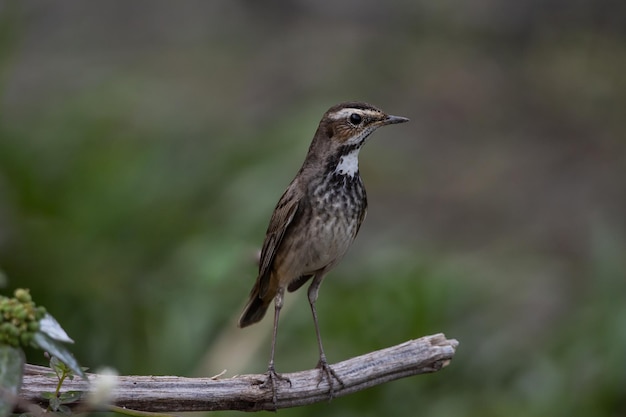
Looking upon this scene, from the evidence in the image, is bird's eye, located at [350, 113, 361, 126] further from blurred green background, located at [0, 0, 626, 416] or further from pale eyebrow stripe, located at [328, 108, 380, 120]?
blurred green background, located at [0, 0, 626, 416]

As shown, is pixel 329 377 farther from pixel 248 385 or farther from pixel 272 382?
pixel 248 385

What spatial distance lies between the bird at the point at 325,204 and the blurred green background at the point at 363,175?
1.39 meters

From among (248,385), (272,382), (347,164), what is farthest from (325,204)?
(248,385)

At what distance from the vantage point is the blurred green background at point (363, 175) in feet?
24.5

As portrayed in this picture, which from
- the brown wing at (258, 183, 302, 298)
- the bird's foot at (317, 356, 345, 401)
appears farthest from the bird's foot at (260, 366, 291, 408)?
the brown wing at (258, 183, 302, 298)

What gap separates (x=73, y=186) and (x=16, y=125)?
1.36m

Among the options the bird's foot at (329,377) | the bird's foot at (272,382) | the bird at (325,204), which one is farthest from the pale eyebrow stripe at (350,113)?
the bird's foot at (272,382)

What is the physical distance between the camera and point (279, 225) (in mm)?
5629

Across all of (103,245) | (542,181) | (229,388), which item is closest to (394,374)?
(229,388)

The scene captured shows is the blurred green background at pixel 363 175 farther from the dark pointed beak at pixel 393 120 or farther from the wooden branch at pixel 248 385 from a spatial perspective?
the wooden branch at pixel 248 385

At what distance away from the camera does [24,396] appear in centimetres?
371

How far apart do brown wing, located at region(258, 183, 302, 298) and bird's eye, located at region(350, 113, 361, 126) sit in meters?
0.47

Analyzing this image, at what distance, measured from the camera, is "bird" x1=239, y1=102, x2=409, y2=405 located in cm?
553

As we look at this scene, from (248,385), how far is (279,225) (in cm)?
141
